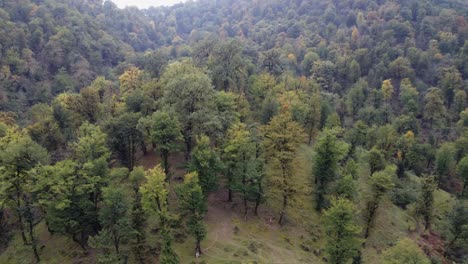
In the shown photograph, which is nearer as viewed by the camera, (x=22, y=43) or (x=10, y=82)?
(x=10, y=82)

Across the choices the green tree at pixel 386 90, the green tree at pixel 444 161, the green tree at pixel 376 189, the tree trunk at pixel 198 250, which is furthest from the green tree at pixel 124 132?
the green tree at pixel 386 90

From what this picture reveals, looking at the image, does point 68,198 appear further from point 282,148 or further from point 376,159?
point 376,159

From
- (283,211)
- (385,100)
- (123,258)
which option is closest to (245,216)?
(283,211)

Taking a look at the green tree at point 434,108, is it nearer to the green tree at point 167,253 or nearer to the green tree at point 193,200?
the green tree at point 193,200

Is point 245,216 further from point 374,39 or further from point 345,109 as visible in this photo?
point 374,39

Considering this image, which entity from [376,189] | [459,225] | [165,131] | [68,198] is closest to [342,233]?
[376,189]

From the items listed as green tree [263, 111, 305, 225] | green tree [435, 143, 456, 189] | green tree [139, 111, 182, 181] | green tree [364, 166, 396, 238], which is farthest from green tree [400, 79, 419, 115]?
green tree [139, 111, 182, 181]
